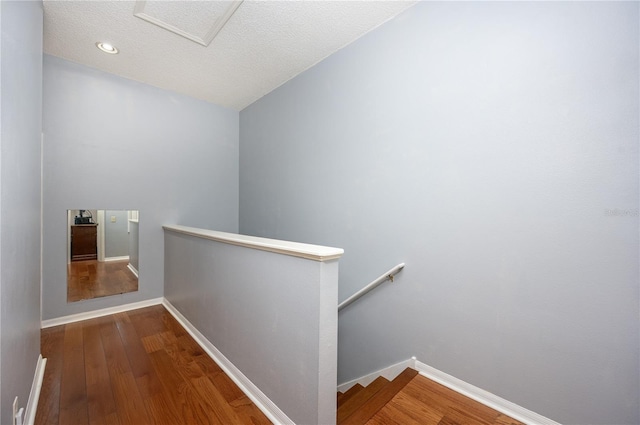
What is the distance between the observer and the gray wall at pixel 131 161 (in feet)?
8.10

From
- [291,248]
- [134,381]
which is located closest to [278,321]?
[291,248]

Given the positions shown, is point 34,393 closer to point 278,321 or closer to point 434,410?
point 278,321

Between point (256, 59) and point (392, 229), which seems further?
point (256, 59)

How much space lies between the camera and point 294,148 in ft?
9.13

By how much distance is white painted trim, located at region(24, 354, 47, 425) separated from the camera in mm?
1332

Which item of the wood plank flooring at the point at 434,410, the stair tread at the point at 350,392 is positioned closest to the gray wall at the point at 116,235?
the stair tread at the point at 350,392

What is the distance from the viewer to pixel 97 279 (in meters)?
2.76

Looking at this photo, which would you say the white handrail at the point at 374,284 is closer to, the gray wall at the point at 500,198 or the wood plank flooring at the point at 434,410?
the gray wall at the point at 500,198

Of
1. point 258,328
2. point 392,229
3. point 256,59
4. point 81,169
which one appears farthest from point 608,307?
point 81,169

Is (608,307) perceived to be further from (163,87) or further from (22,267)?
(163,87)

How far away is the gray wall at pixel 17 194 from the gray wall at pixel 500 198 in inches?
75.3

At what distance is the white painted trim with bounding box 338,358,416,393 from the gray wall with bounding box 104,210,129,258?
284 centimetres

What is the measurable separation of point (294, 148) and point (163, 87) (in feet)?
6.01

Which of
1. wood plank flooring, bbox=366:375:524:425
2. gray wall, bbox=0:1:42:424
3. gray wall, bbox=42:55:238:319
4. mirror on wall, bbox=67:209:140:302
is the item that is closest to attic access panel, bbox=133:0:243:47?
gray wall, bbox=0:1:42:424
